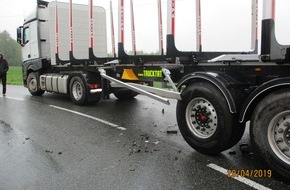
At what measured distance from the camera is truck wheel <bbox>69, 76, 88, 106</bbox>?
29.6 feet

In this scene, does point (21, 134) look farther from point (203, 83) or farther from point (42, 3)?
point (42, 3)

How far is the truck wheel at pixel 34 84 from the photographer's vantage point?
38.1 ft

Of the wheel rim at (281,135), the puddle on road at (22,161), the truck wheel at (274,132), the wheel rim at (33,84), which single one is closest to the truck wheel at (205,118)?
the truck wheel at (274,132)

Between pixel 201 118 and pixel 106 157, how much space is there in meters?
1.56

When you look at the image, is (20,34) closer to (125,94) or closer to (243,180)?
(125,94)

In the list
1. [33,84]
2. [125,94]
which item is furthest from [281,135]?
[33,84]

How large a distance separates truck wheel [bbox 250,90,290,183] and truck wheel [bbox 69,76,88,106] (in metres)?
6.10

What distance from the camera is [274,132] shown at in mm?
3666

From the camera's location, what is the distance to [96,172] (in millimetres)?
3986

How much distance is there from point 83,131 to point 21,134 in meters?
1.22

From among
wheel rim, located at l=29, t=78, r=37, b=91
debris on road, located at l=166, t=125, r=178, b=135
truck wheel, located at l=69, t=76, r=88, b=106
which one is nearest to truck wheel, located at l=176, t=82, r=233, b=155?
debris on road, located at l=166, t=125, r=178, b=135

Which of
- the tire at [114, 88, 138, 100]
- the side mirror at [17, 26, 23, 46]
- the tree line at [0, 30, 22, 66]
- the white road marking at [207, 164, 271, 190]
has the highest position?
the tree line at [0, 30, 22, 66]

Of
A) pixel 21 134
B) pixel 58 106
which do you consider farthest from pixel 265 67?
pixel 58 106

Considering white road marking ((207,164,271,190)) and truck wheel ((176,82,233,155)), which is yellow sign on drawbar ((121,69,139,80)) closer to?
truck wheel ((176,82,233,155))
